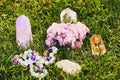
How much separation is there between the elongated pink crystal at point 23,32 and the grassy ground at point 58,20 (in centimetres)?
5

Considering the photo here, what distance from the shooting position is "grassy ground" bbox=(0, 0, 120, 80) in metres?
3.13

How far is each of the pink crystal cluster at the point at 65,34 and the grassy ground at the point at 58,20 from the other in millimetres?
67

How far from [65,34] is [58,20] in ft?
1.21

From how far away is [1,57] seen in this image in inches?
127

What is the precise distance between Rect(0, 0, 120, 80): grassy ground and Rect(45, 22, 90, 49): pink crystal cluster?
7 centimetres

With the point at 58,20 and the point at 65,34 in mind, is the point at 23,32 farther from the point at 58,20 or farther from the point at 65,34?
the point at 58,20

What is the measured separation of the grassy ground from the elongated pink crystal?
53 mm

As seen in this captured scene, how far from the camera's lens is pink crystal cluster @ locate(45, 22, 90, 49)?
325cm

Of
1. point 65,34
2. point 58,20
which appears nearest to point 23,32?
point 65,34

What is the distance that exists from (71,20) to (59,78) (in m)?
0.58

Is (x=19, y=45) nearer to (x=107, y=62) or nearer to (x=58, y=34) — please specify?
(x=58, y=34)

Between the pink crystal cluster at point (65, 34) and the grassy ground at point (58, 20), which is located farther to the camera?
the pink crystal cluster at point (65, 34)

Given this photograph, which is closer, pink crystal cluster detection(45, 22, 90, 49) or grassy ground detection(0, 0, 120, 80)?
grassy ground detection(0, 0, 120, 80)

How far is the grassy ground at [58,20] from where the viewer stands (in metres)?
3.13
